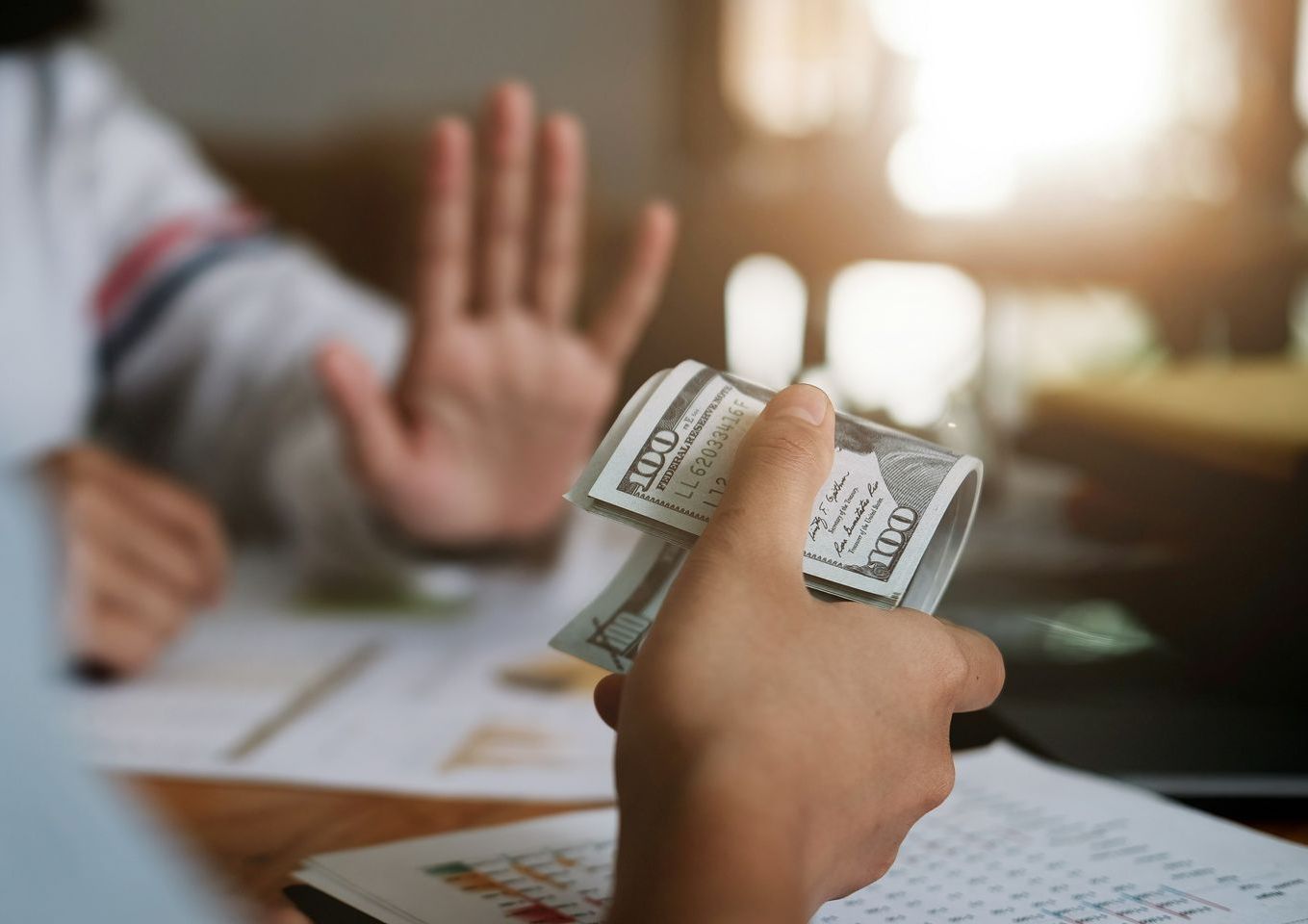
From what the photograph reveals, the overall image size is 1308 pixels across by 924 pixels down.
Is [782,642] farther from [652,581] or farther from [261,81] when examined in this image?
[261,81]

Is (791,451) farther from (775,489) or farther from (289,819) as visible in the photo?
(289,819)

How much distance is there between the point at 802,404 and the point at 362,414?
563mm

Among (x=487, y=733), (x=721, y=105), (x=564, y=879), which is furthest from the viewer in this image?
(x=721, y=105)

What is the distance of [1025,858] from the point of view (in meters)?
0.42

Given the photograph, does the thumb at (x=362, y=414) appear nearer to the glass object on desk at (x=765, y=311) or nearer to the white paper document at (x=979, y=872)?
the white paper document at (x=979, y=872)

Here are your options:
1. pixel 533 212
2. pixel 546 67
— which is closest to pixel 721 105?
pixel 546 67

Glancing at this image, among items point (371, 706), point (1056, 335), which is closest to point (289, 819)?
point (371, 706)

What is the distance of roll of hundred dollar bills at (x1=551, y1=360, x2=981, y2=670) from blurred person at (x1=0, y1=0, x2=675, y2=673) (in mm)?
465

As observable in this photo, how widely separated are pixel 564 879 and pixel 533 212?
0.63 m

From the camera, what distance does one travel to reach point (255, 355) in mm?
1241

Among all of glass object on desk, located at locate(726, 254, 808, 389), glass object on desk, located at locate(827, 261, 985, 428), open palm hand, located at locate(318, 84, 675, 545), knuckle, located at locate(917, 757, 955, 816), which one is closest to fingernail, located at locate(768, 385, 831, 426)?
knuckle, located at locate(917, 757, 955, 816)

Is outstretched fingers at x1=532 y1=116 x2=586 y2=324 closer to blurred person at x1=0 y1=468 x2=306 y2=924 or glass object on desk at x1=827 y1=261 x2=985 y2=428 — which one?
blurred person at x1=0 y1=468 x2=306 y2=924

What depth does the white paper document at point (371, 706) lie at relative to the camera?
0.55m

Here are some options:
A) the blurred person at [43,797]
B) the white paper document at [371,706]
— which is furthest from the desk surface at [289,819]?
the blurred person at [43,797]
